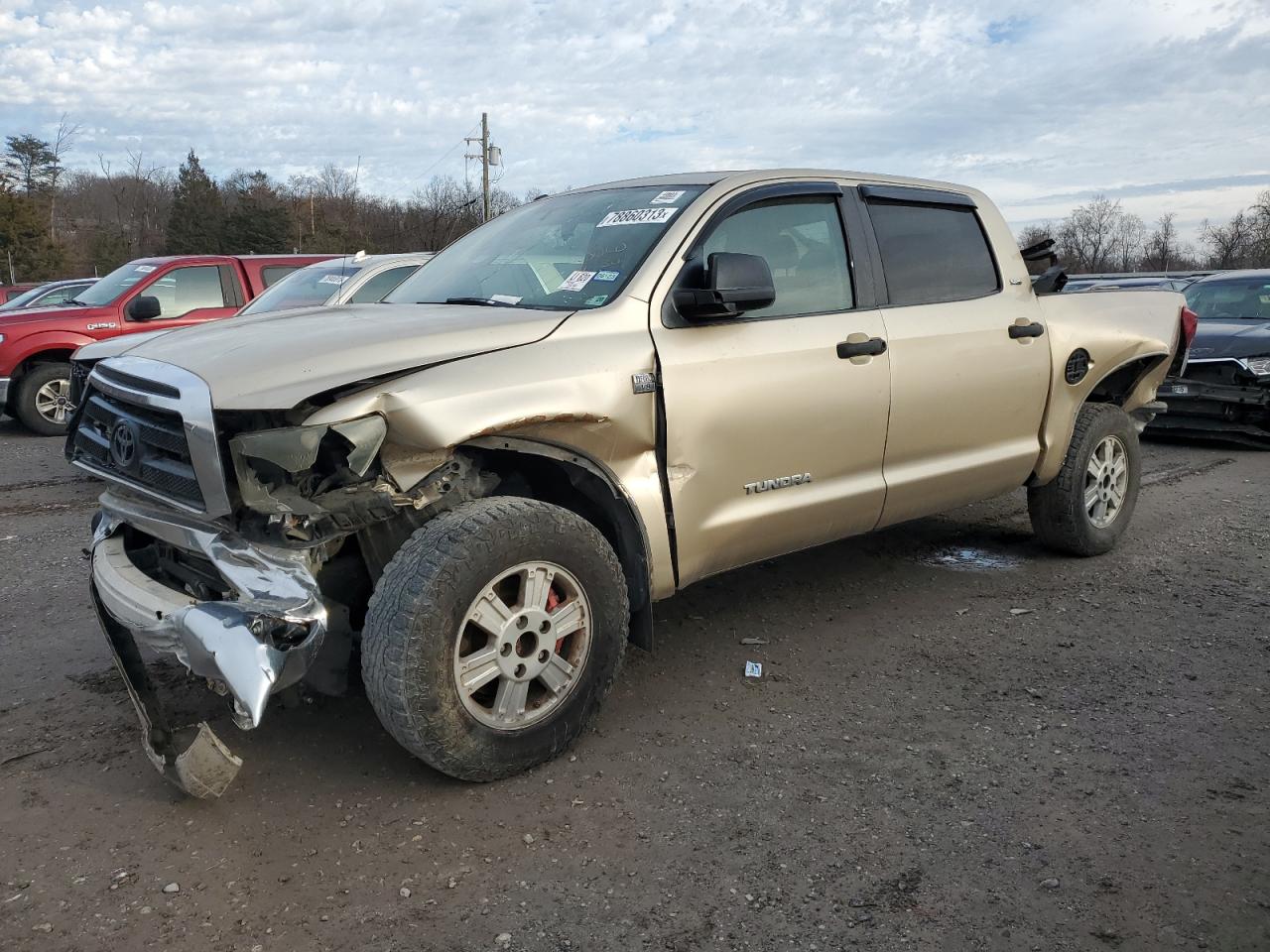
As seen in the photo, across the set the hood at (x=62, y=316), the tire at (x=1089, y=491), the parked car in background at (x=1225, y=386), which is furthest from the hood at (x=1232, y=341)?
the hood at (x=62, y=316)

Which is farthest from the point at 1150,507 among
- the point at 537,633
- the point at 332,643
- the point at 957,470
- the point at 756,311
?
the point at 332,643

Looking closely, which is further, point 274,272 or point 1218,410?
point 274,272

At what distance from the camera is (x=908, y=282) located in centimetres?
447

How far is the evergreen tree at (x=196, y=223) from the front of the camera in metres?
54.9

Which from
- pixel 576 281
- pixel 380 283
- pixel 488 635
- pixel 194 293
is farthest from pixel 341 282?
pixel 488 635

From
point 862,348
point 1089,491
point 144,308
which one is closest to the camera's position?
point 862,348

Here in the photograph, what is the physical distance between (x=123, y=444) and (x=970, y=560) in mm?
4300

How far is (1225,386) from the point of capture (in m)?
9.30

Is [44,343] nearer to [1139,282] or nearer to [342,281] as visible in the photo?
[342,281]

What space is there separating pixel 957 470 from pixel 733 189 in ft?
5.45

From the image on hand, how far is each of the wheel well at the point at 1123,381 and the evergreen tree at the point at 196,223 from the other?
53010 millimetres

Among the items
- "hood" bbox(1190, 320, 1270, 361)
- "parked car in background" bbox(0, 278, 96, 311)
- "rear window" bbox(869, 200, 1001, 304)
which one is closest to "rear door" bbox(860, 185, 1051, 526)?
"rear window" bbox(869, 200, 1001, 304)

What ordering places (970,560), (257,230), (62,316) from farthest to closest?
(257,230) < (62,316) < (970,560)

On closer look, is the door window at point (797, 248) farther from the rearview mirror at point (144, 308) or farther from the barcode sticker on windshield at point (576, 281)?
the rearview mirror at point (144, 308)
